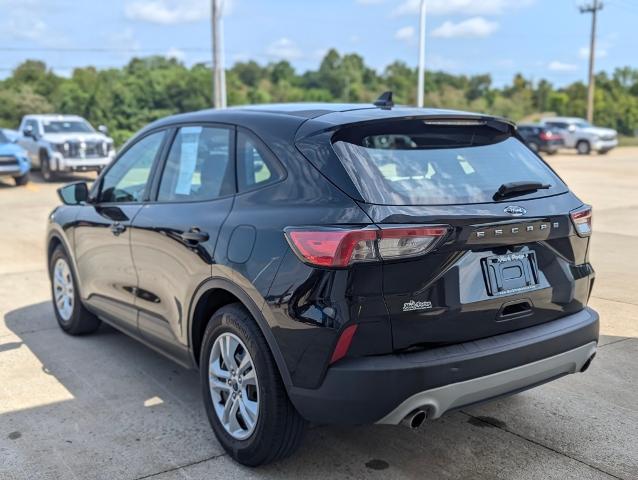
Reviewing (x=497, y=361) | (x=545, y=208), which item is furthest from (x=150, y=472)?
(x=545, y=208)

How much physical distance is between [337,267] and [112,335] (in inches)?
132

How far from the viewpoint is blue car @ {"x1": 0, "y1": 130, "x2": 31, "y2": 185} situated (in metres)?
18.2

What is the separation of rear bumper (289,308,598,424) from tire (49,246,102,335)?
296 centimetres

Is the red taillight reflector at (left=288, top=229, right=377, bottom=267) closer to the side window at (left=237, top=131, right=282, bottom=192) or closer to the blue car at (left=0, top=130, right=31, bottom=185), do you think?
the side window at (left=237, top=131, right=282, bottom=192)

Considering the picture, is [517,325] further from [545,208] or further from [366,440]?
[366,440]

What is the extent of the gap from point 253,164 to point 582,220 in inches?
66.7

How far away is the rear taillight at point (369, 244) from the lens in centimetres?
274

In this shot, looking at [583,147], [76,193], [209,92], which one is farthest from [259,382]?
[209,92]

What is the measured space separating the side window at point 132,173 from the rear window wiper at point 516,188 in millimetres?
2266

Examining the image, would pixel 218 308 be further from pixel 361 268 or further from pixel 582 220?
pixel 582 220

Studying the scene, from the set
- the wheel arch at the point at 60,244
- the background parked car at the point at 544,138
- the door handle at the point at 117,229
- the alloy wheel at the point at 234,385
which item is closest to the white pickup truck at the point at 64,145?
the wheel arch at the point at 60,244

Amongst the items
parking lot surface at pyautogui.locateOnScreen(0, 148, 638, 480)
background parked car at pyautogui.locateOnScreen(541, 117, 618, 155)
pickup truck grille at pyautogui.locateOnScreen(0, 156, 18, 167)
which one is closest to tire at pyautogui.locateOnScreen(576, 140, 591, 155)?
background parked car at pyautogui.locateOnScreen(541, 117, 618, 155)

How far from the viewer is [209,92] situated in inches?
2367

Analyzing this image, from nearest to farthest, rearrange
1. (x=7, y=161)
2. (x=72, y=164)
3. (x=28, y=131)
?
(x=7, y=161) → (x=72, y=164) → (x=28, y=131)
